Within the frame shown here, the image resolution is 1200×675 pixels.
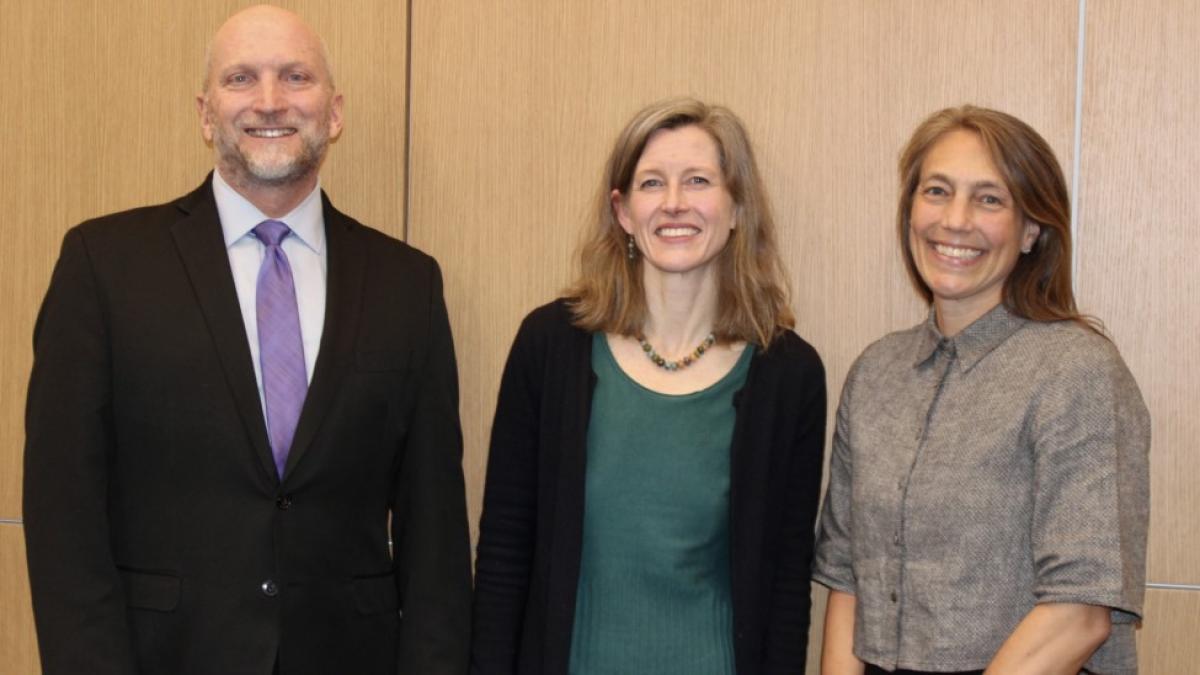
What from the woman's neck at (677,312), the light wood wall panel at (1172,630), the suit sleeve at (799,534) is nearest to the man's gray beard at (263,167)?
the woman's neck at (677,312)

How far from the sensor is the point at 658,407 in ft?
7.75

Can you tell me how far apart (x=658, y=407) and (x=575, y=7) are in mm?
1082

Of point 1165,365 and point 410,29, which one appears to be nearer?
point 1165,365

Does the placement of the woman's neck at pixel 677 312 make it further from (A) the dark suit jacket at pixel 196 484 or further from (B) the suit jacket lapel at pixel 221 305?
(B) the suit jacket lapel at pixel 221 305

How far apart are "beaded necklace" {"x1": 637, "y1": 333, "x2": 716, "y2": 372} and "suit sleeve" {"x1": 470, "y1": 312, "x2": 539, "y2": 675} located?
0.23 meters

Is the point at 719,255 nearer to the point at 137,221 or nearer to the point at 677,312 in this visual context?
the point at 677,312

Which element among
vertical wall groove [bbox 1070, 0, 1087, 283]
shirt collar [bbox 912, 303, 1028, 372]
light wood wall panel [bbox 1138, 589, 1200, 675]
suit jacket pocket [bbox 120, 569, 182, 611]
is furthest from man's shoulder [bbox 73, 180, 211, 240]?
light wood wall panel [bbox 1138, 589, 1200, 675]

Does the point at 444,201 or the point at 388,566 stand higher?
the point at 444,201

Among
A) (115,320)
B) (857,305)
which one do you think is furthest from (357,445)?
(857,305)

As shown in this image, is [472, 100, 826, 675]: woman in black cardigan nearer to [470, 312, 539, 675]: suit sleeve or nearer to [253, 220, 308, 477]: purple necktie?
[470, 312, 539, 675]: suit sleeve

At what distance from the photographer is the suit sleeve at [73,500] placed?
2146mm

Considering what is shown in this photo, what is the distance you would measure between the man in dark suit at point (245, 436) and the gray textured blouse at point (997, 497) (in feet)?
2.75

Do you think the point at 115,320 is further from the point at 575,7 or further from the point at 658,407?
the point at 575,7

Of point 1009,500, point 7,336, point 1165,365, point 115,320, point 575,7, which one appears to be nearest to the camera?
point 1009,500
